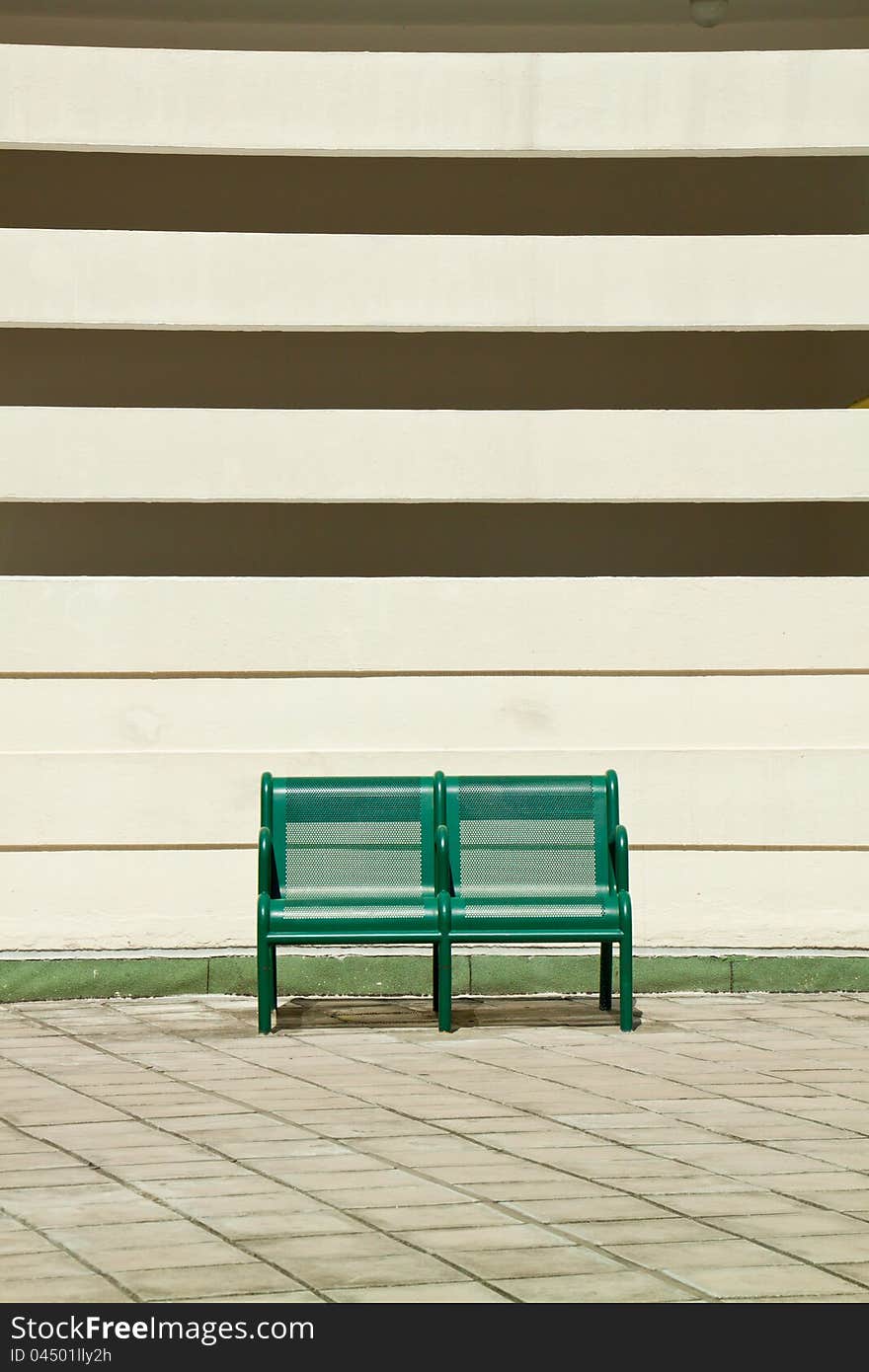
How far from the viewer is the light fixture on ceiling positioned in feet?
30.5

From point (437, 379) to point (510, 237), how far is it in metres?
2.15

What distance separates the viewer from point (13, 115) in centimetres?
901

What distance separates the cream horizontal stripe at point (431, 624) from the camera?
892cm

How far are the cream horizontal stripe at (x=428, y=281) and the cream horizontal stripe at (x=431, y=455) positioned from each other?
0.46 m

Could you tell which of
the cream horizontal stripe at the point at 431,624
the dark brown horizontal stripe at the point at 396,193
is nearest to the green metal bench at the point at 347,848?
the cream horizontal stripe at the point at 431,624

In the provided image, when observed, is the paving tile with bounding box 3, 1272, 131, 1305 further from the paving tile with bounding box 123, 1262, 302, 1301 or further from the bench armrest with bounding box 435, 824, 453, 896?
the bench armrest with bounding box 435, 824, 453, 896

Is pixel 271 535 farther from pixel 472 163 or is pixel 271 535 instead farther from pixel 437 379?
pixel 472 163

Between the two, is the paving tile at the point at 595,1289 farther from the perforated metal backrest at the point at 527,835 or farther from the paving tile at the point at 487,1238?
the perforated metal backrest at the point at 527,835

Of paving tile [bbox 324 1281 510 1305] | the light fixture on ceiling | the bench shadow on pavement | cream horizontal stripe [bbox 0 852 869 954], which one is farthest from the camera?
the light fixture on ceiling

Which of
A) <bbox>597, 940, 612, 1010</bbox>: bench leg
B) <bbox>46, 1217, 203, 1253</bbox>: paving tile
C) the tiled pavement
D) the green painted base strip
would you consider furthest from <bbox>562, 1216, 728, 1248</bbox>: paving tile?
the green painted base strip

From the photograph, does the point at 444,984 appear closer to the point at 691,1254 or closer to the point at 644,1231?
the point at 644,1231

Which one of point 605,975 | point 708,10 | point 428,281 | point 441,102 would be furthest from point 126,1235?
point 708,10

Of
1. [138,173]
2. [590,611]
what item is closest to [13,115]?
[138,173]

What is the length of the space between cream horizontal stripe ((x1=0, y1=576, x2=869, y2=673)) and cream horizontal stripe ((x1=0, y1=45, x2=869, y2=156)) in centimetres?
215
